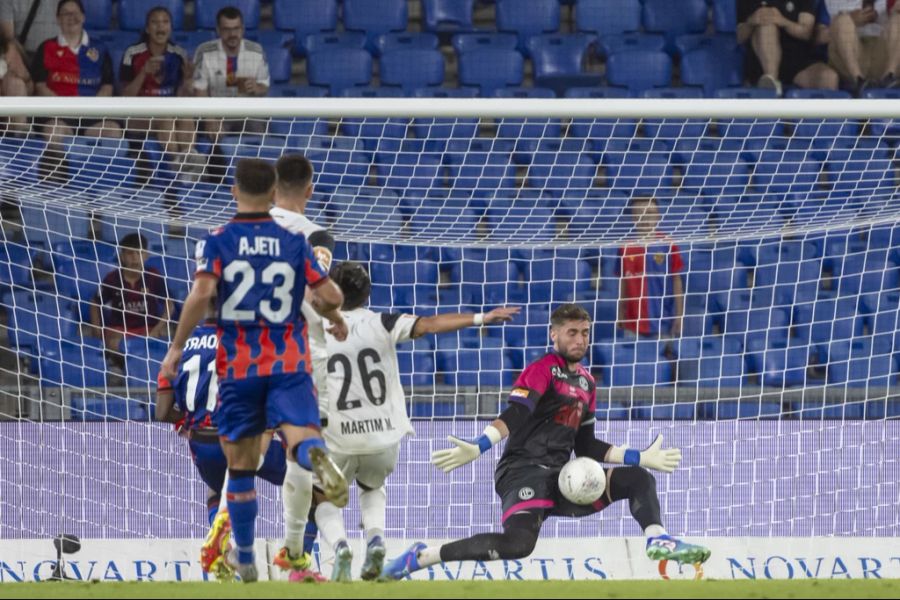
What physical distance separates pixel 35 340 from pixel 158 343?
0.87m

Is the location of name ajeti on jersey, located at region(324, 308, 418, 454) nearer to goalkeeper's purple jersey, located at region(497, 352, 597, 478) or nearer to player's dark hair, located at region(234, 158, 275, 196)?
goalkeeper's purple jersey, located at region(497, 352, 597, 478)

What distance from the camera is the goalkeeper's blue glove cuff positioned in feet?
26.4

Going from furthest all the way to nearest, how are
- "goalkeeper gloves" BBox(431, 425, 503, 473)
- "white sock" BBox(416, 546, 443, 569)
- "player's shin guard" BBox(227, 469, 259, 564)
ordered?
"white sock" BBox(416, 546, 443, 569), "goalkeeper gloves" BBox(431, 425, 503, 473), "player's shin guard" BBox(227, 469, 259, 564)

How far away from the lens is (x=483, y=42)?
1313 centimetres

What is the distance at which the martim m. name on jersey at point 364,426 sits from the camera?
7090 mm

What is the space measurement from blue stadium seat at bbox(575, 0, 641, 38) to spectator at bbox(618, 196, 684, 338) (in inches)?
135

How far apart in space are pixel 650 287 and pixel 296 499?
4.37 metres

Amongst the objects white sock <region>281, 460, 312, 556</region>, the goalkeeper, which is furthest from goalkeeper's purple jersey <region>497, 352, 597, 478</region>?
white sock <region>281, 460, 312, 556</region>

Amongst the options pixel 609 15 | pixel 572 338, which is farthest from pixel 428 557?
pixel 609 15

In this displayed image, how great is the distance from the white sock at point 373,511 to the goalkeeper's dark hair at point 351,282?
903 mm

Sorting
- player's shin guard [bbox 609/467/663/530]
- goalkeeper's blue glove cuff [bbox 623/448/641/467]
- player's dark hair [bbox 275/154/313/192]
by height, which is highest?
player's dark hair [bbox 275/154/313/192]

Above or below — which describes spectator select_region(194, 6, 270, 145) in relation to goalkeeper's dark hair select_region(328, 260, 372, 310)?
above

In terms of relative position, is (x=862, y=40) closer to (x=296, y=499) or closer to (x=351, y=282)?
(x=351, y=282)

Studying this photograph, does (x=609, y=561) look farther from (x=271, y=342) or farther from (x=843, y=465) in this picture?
(x=271, y=342)
